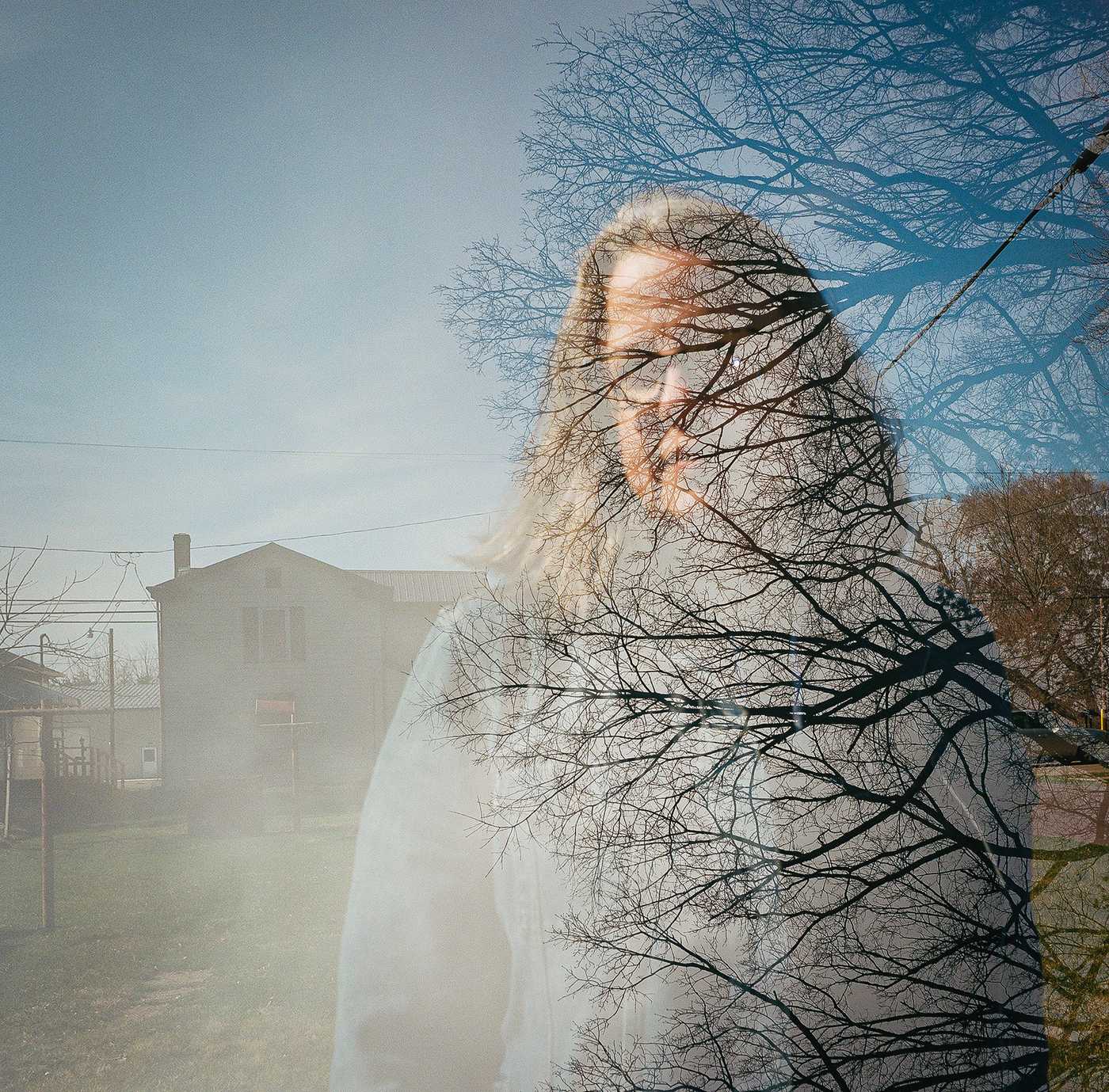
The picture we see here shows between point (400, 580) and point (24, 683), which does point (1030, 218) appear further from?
point (24, 683)

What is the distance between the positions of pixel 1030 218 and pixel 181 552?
1.98 metres

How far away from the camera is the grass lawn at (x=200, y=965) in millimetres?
1249

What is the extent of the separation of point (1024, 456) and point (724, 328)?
62 centimetres

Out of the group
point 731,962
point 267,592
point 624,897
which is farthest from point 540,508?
point 267,592

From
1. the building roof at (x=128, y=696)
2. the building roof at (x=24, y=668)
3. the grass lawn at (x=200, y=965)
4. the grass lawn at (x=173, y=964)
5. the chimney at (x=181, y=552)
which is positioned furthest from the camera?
the building roof at (x=128, y=696)

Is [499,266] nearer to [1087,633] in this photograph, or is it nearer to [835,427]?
[835,427]

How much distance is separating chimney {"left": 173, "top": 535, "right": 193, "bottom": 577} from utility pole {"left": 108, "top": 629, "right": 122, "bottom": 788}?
417 millimetres

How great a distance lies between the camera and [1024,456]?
141cm

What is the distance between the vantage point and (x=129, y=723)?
2791mm

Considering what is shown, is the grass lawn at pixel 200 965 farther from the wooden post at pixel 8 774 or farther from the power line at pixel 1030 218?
the power line at pixel 1030 218

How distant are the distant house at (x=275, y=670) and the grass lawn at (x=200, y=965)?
36 cm

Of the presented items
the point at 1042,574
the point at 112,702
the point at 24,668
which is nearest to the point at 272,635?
the point at 112,702

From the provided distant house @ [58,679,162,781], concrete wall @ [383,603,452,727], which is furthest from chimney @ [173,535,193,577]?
distant house @ [58,679,162,781]

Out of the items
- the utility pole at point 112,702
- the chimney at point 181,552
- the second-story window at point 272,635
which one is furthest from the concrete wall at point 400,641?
the utility pole at point 112,702
